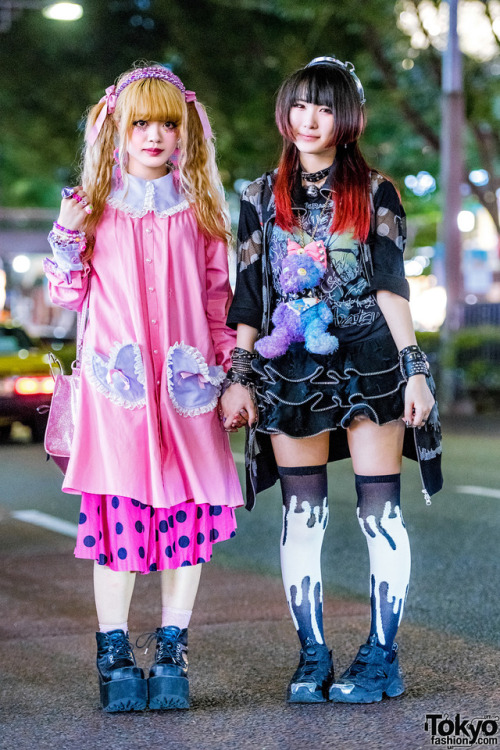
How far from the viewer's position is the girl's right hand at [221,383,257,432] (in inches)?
142

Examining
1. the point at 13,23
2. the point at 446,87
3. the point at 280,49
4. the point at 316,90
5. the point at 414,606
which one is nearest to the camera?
the point at 316,90

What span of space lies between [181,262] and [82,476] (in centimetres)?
74

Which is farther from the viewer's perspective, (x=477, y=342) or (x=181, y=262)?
(x=477, y=342)

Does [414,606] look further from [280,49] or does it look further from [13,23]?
[13,23]

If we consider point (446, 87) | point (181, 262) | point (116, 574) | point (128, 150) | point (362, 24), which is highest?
point (362, 24)

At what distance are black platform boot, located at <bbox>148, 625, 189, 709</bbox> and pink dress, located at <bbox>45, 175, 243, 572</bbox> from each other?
9.5 inches

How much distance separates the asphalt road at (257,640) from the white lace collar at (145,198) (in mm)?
1556

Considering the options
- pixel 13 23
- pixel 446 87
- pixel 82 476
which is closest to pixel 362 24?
pixel 446 87

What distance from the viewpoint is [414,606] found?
508cm

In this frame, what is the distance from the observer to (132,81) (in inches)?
145

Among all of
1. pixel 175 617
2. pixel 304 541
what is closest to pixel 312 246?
pixel 304 541

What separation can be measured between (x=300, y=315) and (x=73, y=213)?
0.77m

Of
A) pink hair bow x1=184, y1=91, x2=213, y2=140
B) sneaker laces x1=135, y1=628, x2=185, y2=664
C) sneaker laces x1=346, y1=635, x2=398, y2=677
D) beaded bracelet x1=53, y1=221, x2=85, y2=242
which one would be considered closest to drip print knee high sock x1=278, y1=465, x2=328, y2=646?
sneaker laces x1=346, y1=635, x2=398, y2=677

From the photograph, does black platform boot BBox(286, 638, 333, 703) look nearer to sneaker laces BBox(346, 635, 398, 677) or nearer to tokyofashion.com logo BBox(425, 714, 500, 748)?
sneaker laces BBox(346, 635, 398, 677)
